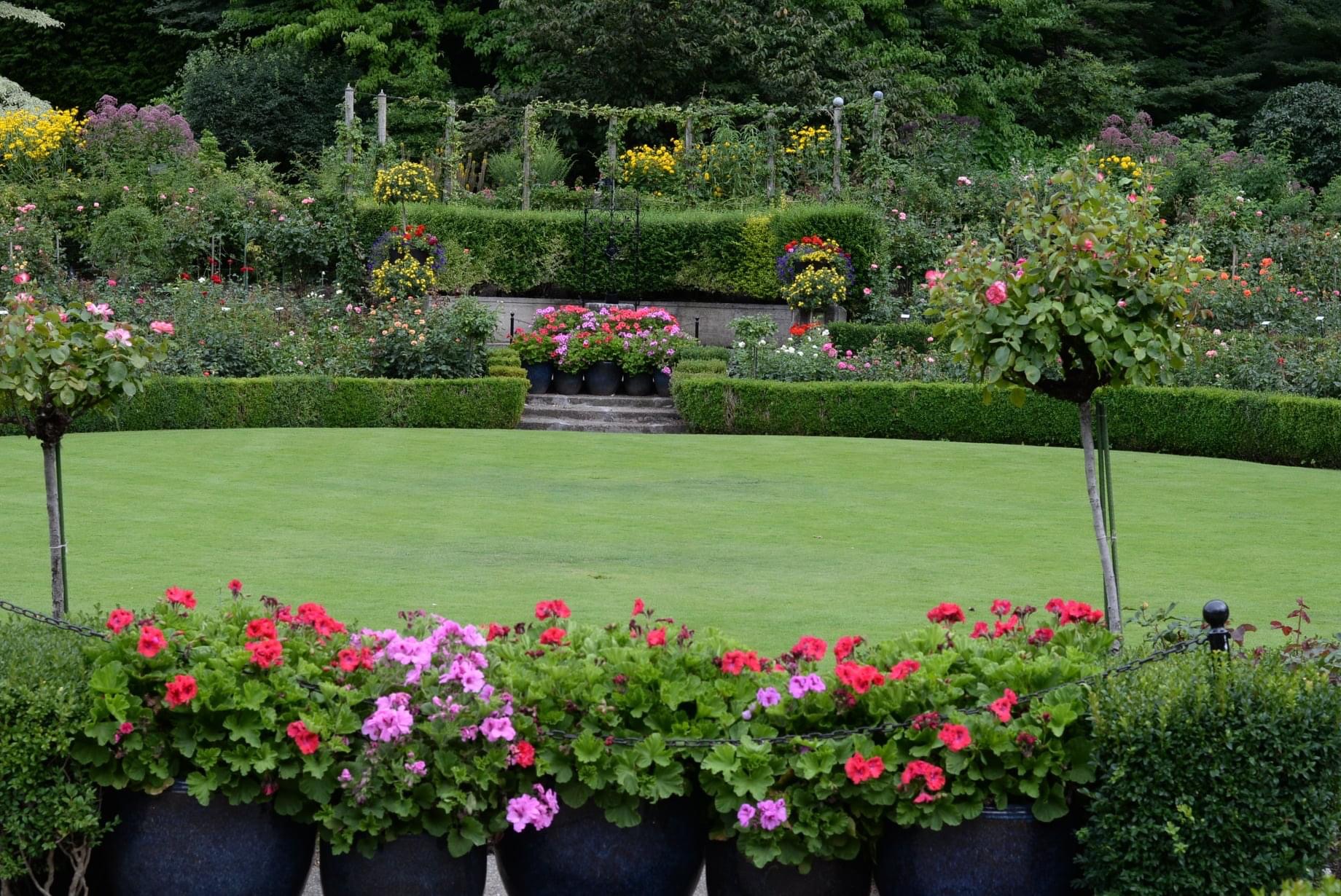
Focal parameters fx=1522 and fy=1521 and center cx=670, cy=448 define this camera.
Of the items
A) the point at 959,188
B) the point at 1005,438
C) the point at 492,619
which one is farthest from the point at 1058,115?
the point at 492,619

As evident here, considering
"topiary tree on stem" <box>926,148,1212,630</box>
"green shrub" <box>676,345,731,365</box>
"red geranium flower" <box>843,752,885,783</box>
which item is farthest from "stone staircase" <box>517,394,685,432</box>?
"red geranium flower" <box>843,752,885,783</box>

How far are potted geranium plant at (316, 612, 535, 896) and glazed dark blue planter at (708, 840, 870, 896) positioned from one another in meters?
0.55

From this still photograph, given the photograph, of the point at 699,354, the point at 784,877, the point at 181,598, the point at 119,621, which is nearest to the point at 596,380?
the point at 699,354

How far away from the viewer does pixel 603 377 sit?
16.0m

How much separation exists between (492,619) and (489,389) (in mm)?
8400

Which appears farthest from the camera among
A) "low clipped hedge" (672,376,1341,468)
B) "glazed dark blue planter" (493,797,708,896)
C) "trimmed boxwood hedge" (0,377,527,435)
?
"trimmed boxwood hedge" (0,377,527,435)

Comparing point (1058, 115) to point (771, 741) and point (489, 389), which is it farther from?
point (771, 741)

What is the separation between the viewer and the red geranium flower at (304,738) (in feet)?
11.2

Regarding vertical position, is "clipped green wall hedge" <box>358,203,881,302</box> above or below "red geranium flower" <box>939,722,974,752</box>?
above

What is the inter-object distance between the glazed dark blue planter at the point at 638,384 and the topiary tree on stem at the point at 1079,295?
430 inches

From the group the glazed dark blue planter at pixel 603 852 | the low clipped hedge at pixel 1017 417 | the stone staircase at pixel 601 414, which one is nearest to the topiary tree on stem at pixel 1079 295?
the glazed dark blue planter at pixel 603 852

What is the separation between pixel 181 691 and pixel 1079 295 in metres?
2.94

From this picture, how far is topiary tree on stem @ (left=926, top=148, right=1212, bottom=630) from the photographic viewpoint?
15.9 ft

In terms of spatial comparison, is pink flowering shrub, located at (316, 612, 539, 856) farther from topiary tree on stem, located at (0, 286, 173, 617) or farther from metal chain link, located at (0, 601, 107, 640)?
topiary tree on stem, located at (0, 286, 173, 617)
